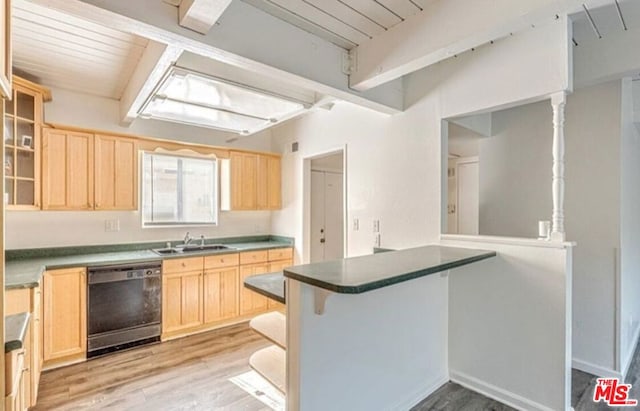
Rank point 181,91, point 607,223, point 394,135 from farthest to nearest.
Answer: point 394,135 < point 607,223 < point 181,91

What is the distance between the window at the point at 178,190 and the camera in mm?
3821

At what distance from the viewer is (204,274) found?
3.60 metres

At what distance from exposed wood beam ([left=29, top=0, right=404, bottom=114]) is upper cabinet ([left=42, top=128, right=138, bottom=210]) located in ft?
6.83

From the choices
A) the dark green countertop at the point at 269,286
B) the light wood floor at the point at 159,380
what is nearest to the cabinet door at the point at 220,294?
the light wood floor at the point at 159,380

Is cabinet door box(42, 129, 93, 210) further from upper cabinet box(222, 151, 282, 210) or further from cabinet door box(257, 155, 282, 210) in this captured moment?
cabinet door box(257, 155, 282, 210)

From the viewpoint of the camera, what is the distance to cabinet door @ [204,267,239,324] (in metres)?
A: 3.63

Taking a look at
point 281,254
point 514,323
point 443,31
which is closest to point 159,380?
point 281,254

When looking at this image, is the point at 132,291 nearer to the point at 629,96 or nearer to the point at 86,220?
the point at 86,220

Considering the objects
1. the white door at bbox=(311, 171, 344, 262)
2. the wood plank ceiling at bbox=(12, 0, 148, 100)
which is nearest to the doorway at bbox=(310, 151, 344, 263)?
the white door at bbox=(311, 171, 344, 262)

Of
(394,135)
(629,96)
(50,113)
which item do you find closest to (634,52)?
(629,96)

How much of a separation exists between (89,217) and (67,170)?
597 millimetres

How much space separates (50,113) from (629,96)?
539cm

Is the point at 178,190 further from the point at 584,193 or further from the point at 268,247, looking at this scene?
the point at 584,193

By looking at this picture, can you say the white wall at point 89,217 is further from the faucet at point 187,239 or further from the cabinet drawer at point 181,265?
the cabinet drawer at point 181,265
